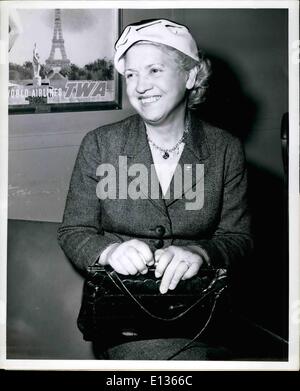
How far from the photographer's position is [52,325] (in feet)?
3.46

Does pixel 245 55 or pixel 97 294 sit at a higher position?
pixel 245 55

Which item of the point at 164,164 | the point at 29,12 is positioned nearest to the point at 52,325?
the point at 164,164

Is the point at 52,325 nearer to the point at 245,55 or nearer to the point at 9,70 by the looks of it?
the point at 9,70

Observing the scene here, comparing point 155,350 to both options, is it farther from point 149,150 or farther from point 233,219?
point 149,150

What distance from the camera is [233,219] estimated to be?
40.6 inches

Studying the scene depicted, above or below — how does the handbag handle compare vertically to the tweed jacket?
below

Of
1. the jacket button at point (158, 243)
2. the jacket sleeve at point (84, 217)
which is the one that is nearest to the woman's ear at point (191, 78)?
the jacket sleeve at point (84, 217)

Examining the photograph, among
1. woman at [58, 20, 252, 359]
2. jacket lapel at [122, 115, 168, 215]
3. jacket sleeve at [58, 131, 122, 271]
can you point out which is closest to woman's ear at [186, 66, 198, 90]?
woman at [58, 20, 252, 359]

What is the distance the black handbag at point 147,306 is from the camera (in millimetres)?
1009

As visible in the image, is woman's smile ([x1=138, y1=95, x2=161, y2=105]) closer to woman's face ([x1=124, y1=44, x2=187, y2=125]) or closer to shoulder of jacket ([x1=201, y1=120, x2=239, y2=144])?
woman's face ([x1=124, y1=44, x2=187, y2=125])

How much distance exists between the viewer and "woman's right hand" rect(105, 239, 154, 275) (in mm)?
990

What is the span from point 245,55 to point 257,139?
0.19 meters

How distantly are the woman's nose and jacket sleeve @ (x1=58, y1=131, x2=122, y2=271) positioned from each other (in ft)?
0.45

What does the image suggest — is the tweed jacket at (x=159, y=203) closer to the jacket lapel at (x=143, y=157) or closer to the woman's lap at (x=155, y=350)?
the jacket lapel at (x=143, y=157)
